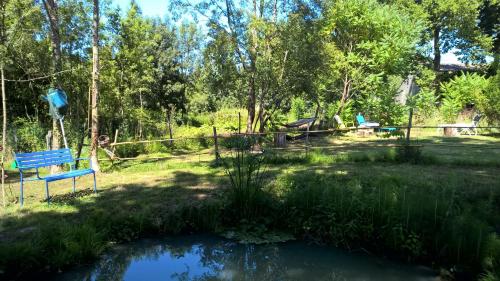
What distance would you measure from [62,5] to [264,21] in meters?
5.60

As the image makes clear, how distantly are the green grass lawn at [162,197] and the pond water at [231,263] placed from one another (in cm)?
23

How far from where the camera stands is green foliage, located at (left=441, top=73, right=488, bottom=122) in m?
16.5

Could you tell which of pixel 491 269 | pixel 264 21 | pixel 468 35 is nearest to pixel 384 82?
pixel 264 21

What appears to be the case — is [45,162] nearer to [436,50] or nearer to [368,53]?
[368,53]

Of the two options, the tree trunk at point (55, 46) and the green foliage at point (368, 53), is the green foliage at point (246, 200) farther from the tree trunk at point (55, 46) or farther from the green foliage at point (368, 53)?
the green foliage at point (368, 53)

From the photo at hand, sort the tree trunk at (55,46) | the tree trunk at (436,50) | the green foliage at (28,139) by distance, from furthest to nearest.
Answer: the tree trunk at (436,50), the green foliage at (28,139), the tree trunk at (55,46)

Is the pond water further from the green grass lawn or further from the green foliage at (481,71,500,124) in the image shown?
the green foliage at (481,71,500,124)

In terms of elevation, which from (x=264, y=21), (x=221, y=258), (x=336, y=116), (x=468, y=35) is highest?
(x=468, y=35)

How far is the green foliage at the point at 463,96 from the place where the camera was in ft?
54.2

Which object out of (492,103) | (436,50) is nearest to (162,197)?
(492,103)

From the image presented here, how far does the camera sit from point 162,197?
614 centimetres

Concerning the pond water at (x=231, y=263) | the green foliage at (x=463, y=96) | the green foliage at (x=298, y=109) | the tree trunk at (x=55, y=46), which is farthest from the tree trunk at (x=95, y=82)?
the green foliage at (x=463, y=96)

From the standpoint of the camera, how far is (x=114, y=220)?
5156 mm

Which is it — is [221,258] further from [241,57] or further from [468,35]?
[468,35]
